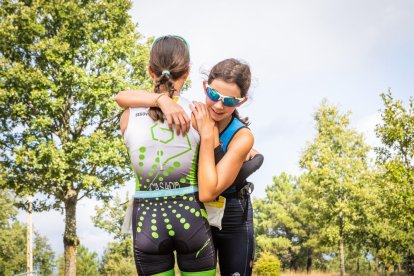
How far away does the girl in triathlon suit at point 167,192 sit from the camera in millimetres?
3041

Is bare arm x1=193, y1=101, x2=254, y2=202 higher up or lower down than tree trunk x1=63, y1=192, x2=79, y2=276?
higher up

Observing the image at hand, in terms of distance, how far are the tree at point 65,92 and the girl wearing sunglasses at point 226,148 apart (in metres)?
16.0

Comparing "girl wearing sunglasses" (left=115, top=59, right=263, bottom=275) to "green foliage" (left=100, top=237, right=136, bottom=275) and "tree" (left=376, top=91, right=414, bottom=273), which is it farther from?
"green foliage" (left=100, top=237, right=136, bottom=275)

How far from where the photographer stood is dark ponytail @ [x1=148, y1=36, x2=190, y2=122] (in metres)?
3.13

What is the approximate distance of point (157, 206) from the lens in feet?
10.1

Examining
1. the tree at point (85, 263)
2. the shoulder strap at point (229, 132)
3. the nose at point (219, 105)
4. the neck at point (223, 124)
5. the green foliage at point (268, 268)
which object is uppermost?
the nose at point (219, 105)

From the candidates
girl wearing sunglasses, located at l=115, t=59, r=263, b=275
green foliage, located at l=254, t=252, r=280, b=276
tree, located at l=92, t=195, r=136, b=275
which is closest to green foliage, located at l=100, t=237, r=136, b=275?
tree, located at l=92, t=195, r=136, b=275

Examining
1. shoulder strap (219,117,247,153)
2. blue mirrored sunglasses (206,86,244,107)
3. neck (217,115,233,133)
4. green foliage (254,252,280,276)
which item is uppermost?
blue mirrored sunglasses (206,86,244,107)

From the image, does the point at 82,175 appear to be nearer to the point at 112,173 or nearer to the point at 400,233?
the point at 112,173

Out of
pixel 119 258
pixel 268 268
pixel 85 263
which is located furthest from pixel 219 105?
pixel 85 263

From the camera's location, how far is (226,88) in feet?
10.6

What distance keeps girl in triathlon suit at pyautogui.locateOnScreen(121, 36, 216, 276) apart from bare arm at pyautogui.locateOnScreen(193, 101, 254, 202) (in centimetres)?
10

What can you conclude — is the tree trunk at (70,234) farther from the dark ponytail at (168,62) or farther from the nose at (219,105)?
the nose at (219,105)

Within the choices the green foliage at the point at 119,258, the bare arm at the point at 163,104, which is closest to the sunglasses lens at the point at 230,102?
the bare arm at the point at 163,104
